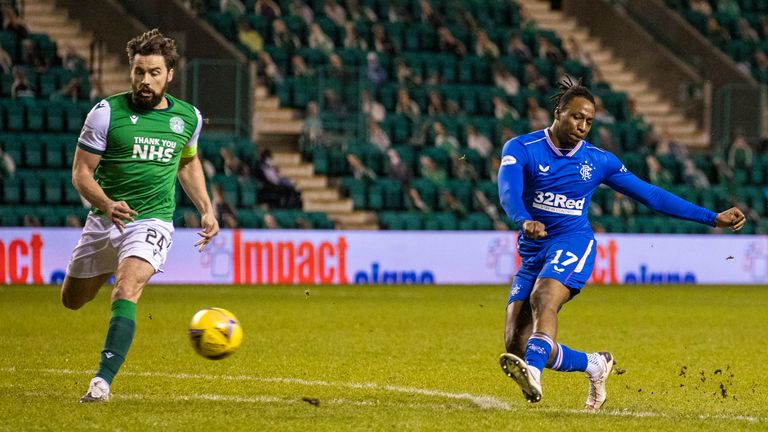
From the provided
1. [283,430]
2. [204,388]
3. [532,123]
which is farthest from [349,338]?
[532,123]

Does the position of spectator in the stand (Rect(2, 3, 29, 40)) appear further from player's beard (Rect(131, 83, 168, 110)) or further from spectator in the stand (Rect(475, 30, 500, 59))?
player's beard (Rect(131, 83, 168, 110))

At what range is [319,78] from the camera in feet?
82.6

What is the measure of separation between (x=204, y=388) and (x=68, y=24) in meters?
18.8

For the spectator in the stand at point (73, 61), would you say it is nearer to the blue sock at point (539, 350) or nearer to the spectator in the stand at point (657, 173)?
the spectator in the stand at point (657, 173)

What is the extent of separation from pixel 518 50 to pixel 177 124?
21365mm

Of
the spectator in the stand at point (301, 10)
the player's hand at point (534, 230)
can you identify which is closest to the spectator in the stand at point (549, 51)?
the spectator in the stand at point (301, 10)

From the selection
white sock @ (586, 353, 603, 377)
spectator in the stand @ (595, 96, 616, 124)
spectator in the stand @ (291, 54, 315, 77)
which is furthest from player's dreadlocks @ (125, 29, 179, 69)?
spectator in the stand @ (595, 96, 616, 124)

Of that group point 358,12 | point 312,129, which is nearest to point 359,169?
point 312,129

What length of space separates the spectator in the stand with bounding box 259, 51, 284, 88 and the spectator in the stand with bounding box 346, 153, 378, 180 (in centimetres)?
229

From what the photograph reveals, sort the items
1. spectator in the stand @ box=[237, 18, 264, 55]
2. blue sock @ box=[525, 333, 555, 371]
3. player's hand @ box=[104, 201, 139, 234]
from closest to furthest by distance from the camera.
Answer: blue sock @ box=[525, 333, 555, 371] → player's hand @ box=[104, 201, 139, 234] → spectator in the stand @ box=[237, 18, 264, 55]

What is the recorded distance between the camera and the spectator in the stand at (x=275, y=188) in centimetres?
2306

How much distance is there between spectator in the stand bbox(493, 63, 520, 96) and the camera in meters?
27.7

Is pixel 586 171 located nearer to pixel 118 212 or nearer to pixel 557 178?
pixel 557 178

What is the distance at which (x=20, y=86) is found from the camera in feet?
74.2
